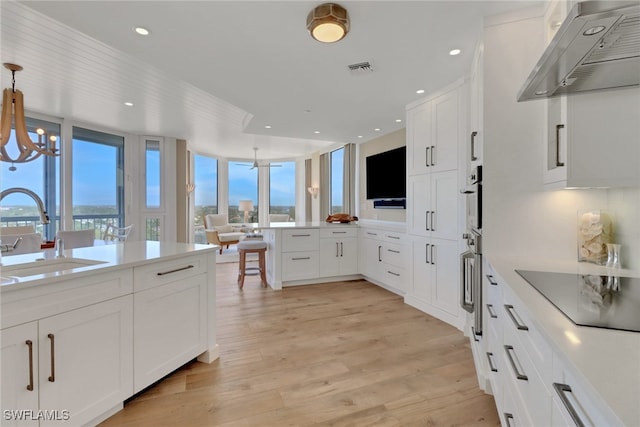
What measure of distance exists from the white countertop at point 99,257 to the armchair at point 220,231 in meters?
4.64

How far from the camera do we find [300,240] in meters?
4.41

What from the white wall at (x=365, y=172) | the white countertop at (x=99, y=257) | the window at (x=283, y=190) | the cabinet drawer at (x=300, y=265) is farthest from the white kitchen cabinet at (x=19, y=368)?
the window at (x=283, y=190)

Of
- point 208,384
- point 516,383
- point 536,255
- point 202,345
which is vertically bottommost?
point 208,384

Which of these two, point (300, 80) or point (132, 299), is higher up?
point (300, 80)

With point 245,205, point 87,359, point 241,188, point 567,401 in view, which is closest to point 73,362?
point 87,359

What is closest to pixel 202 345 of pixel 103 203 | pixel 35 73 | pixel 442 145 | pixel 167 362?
pixel 167 362

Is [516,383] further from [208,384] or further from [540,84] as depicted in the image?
[208,384]

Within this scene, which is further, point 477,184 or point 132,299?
point 477,184

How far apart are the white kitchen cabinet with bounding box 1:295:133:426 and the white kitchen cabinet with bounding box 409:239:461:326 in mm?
2824

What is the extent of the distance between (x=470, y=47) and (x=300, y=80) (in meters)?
1.56

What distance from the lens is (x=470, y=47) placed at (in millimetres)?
2268

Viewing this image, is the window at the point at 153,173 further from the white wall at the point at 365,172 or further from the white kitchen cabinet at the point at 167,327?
the white kitchen cabinet at the point at 167,327

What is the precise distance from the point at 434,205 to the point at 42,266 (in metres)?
3.34

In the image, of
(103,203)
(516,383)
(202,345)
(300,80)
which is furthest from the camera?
(103,203)
